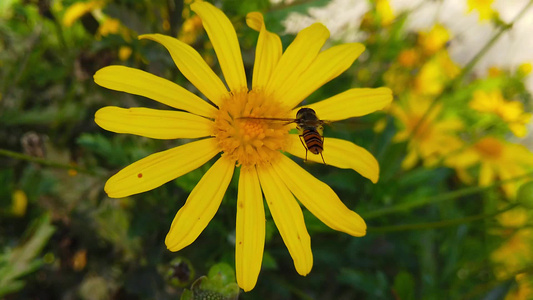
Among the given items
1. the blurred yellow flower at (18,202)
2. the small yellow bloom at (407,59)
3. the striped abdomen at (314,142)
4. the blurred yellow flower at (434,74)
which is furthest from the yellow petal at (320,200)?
the blurred yellow flower at (434,74)

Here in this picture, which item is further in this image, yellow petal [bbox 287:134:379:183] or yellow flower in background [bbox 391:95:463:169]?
yellow flower in background [bbox 391:95:463:169]

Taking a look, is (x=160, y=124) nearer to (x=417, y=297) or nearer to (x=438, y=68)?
(x=417, y=297)

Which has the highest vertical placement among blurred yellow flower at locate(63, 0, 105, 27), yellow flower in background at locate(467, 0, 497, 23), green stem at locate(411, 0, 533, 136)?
yellow flower in background at locate(467, 0, 497, 23)

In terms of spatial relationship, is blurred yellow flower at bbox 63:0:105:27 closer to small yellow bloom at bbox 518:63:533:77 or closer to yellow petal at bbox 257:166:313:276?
yellow petal at bbox 257:166:313:276

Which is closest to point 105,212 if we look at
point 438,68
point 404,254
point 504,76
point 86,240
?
point 86,240

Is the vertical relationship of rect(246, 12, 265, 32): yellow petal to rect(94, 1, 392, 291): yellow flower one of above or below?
above

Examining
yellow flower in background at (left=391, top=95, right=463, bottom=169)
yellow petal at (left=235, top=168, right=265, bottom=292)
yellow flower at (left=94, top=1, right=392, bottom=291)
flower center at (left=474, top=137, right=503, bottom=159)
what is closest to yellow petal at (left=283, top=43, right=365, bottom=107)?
yellow flower at (left=94, top=1, right=392, bottom=291)

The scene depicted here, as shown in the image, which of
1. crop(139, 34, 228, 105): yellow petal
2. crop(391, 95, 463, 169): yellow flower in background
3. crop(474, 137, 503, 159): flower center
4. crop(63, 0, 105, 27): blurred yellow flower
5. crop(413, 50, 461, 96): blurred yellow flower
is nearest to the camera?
crop(139, 34, 228, 105): yellow petal
